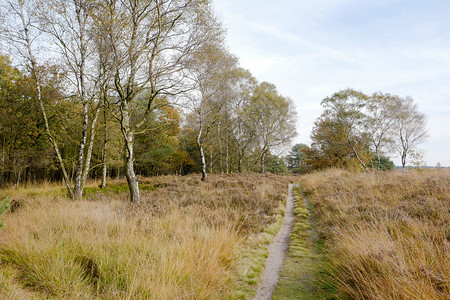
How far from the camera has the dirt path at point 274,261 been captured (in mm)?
3279

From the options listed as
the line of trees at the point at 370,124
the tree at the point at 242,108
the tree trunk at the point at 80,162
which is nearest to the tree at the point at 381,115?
the line of trees at the point at 370,124

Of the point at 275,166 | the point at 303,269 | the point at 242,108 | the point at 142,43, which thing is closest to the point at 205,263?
the point at 303,269

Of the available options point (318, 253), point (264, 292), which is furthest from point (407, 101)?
point (264, 292)

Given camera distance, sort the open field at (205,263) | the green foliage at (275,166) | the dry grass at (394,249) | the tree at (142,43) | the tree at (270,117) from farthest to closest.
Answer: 1. the green foliage at (275,166)
2. the tree at (270,117)
3. the tree at (142,43)
4. the open field at (205,263)
5. the dry grass at (394,249)

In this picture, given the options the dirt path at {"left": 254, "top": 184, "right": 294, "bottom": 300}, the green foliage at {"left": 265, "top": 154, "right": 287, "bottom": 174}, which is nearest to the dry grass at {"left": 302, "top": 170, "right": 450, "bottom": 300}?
the dirt path at {"left": 254, "top": 184, "right": 294, "bottom": 300}

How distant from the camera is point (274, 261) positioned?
4.40 meters

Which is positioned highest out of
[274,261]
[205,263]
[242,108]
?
[242,108]

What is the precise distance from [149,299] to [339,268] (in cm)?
307

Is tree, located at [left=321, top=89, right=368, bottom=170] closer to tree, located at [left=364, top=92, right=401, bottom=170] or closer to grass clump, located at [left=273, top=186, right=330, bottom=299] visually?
tree, located at [left=364, top=92, right=401, bottom=170]

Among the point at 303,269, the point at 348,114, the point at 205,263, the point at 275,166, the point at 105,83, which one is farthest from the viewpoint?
the point at 275,166

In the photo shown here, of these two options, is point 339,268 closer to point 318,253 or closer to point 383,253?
point 383,253

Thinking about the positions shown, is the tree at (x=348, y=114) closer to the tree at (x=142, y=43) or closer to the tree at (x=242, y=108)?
the tree at (x=242, y=108)

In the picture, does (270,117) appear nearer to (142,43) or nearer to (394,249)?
(142,43)

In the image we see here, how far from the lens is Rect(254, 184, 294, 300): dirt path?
3279 millimetres
